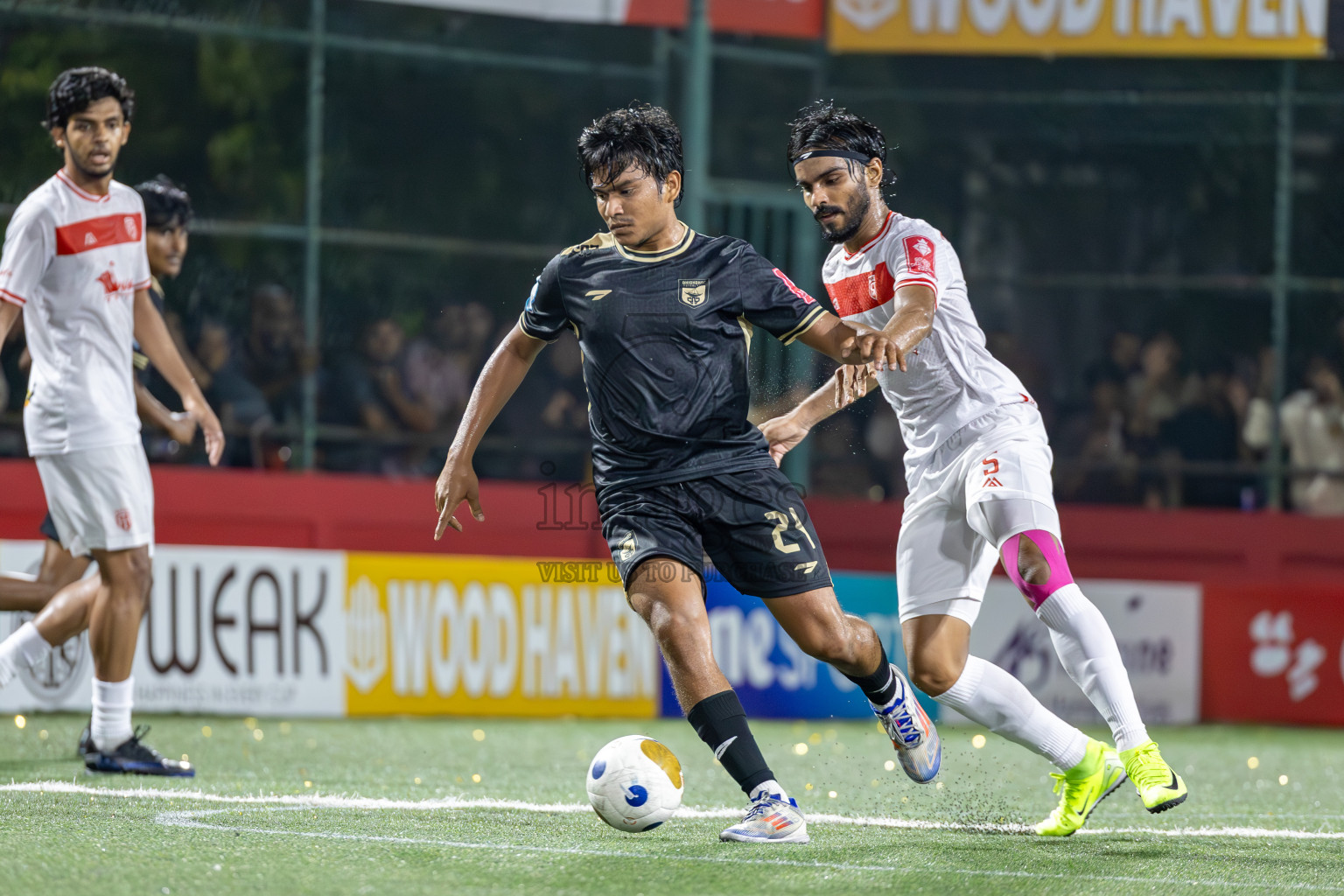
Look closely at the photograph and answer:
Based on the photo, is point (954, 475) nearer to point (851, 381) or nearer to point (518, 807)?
point (851, 381)

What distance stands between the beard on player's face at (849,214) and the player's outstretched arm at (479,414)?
3.28 feet

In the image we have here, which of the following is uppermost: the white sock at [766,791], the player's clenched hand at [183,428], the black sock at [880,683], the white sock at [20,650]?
the player's clenched hand at [183,428]

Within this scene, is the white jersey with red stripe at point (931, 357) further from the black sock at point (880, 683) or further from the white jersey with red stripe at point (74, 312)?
the white jersey with red stripe at point (74, 312)

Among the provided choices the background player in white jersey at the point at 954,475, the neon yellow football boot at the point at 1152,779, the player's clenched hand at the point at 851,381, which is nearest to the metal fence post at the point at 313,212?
the background player in white jersey at the point at 954,475

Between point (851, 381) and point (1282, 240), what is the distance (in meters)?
9.93

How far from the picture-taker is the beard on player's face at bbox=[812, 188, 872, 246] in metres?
5.67

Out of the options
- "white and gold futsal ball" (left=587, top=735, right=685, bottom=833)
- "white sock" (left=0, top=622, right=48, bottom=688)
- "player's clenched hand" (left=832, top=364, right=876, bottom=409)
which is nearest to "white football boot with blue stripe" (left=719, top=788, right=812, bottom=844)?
"white and gold futsal ball" (left=587, top=735, right=685, bottom=833)

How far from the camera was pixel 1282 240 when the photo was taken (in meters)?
14.0

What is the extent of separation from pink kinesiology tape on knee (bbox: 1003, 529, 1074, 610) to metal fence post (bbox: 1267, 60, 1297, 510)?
8.35 meters

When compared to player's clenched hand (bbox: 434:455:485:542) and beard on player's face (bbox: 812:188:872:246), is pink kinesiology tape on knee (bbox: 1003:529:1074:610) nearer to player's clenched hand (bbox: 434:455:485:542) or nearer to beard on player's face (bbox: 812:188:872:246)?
beard on player's face (bbox: 812:188:872:246)

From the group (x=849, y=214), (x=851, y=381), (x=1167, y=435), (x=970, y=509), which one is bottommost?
(x=970, y=509)

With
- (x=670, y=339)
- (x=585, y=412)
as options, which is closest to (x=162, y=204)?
(x=670, y=339)

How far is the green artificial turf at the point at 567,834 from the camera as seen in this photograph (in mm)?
4234

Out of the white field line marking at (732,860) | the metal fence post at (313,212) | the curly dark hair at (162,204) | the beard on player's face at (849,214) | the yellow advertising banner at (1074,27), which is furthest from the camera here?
the yellow advertising banner at (1074,27)
